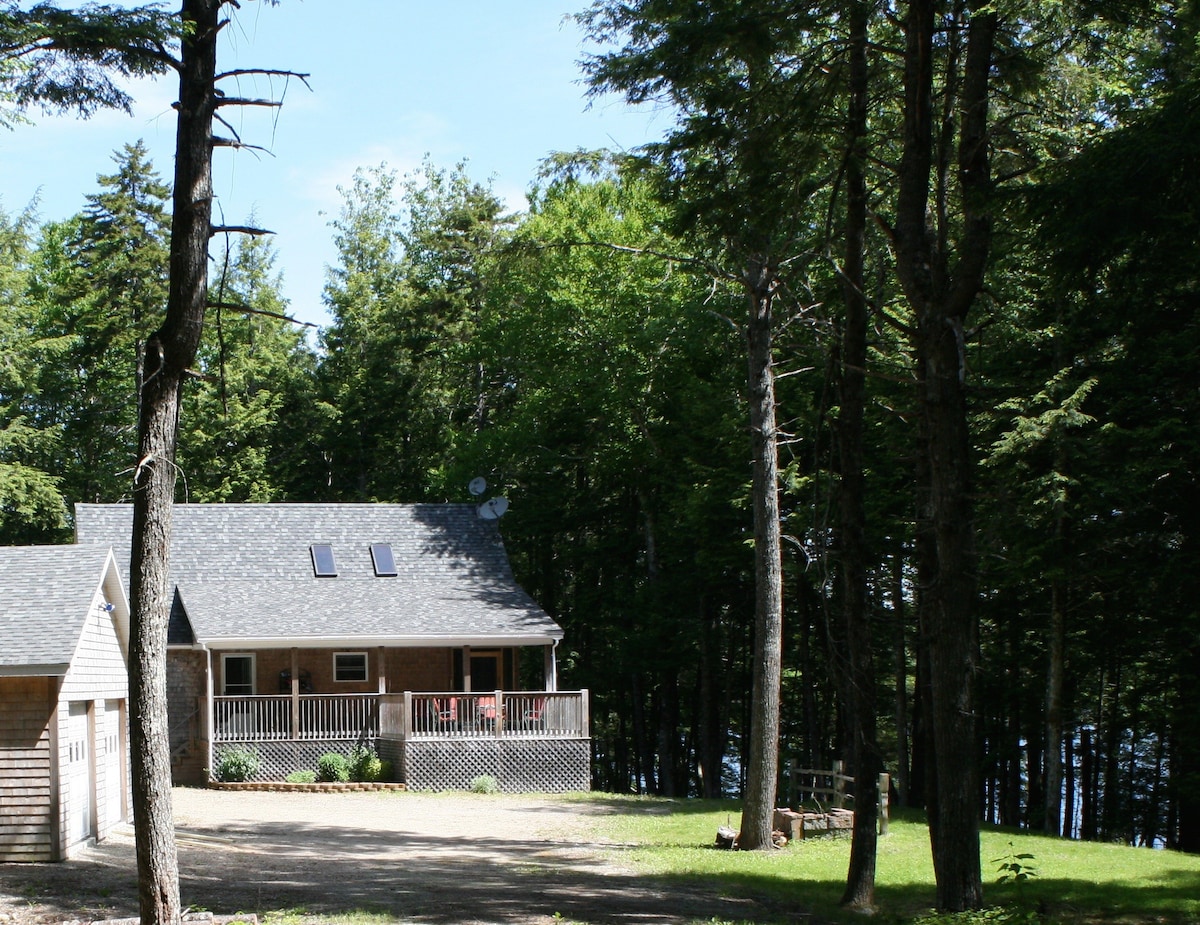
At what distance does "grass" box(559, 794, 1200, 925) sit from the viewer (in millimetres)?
13258

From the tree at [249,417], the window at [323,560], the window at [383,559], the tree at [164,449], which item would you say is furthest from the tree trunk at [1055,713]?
the tree at [249,417]

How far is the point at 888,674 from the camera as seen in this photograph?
36.3 m

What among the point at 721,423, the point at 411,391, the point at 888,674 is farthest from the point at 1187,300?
the point at 411,391

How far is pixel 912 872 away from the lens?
15695 millimetres

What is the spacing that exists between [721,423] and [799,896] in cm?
1596

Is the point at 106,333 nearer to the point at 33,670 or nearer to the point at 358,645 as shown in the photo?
the point at 358,645

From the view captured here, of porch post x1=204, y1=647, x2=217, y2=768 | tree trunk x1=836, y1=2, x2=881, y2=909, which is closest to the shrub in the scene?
porch post x1=204, y1=647, x2=217, y2=768

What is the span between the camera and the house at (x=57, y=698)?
1445cm

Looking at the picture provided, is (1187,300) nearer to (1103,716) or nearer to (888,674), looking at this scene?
(1103,716)

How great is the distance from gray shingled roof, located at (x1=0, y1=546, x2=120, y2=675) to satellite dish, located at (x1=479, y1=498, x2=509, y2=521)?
48.0 feet

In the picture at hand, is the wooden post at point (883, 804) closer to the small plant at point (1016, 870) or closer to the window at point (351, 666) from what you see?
the small plant at point (1016, 870)

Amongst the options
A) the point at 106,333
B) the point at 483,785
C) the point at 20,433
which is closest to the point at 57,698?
the point at 483,785

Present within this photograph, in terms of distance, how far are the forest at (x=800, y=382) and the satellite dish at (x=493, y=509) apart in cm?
361

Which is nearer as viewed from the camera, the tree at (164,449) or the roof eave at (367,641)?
the tree at (164,449)
